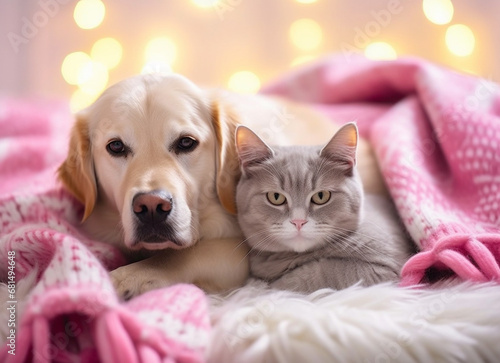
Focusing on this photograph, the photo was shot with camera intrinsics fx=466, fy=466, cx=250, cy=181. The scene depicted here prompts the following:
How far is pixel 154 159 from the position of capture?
121cm

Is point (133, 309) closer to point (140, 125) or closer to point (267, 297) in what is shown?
point (267, 297)

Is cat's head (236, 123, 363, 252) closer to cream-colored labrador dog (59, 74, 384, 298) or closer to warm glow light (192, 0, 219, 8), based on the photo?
cream-colored labrador dog (59, 74, 384, 298)

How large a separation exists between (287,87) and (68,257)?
161 cm

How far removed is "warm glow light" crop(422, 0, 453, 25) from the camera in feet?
7.73

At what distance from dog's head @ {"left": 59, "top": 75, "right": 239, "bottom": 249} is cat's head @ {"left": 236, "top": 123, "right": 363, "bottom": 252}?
0.36ft


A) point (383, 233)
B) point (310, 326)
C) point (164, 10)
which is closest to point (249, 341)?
point (310, 326)

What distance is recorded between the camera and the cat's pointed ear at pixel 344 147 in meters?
1.18

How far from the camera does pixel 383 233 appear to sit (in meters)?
1.24

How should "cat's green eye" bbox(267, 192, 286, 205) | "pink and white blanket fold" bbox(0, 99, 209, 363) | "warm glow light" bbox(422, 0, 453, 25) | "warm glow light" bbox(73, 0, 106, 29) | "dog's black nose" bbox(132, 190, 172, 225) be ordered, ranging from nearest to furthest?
1. "pink and white blanket fold" bbox(0, 99, 209, 363)
2. "dog's black nose" bbox(132, 190, 172, 225)
3. "cat's green eye" bbox(267, 192, 286, 205)
4. "warm glow light" bbox(422, 0, 453, 25)
5. "warm glow light" bbox(73, 0, 106, 29)

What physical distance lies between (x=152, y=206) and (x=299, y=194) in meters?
0.37

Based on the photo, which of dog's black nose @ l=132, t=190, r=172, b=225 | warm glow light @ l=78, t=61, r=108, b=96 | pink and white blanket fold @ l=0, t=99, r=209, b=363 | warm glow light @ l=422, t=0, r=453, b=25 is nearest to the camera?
pink and white blanket fold @ l=0, t=99, r=209, b=363

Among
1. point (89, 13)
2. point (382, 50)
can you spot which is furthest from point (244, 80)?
point (89, 13)

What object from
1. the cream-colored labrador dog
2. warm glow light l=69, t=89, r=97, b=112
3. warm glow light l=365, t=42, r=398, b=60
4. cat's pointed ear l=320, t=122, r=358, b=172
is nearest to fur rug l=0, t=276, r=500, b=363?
the cream-colored labrador dog

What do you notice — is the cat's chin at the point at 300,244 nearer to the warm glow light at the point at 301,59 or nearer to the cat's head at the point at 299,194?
the cat's head at the point at 299,194
